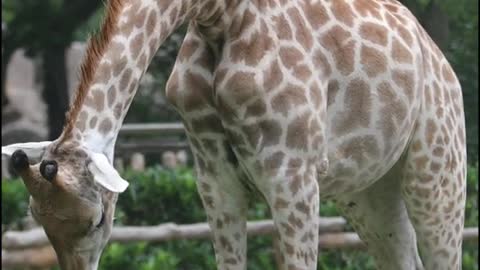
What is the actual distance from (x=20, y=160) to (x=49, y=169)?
0.24 ft

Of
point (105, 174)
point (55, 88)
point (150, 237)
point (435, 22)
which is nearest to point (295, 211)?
point (105, 174)

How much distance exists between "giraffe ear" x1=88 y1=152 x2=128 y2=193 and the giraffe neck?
0.06 metres

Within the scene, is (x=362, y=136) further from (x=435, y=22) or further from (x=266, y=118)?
(x=435, y=22)

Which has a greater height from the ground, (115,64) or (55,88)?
(115,64)

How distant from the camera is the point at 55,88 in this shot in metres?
12.8

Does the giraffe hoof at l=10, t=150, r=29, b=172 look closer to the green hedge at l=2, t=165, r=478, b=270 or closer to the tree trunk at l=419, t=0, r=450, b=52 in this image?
the green hedge at l=2, t=165, r=478, b=270

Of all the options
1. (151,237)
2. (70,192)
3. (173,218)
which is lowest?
(173,218)

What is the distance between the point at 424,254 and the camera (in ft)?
12.6

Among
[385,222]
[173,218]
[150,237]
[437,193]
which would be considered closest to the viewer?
[437,193]

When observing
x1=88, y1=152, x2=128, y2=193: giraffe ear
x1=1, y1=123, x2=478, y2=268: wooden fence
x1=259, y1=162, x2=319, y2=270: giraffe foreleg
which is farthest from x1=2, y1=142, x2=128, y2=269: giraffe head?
x1=1, y1=123, x2=478, y2=268: wooden fence

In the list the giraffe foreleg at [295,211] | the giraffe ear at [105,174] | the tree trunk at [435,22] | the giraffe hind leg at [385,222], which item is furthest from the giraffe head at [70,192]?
the tree trunk at [435,22]

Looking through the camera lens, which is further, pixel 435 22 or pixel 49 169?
pixel 435 22

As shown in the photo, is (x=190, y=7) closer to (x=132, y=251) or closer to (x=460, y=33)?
(x=132, y=251)

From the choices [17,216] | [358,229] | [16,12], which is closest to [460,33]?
[16,12]
